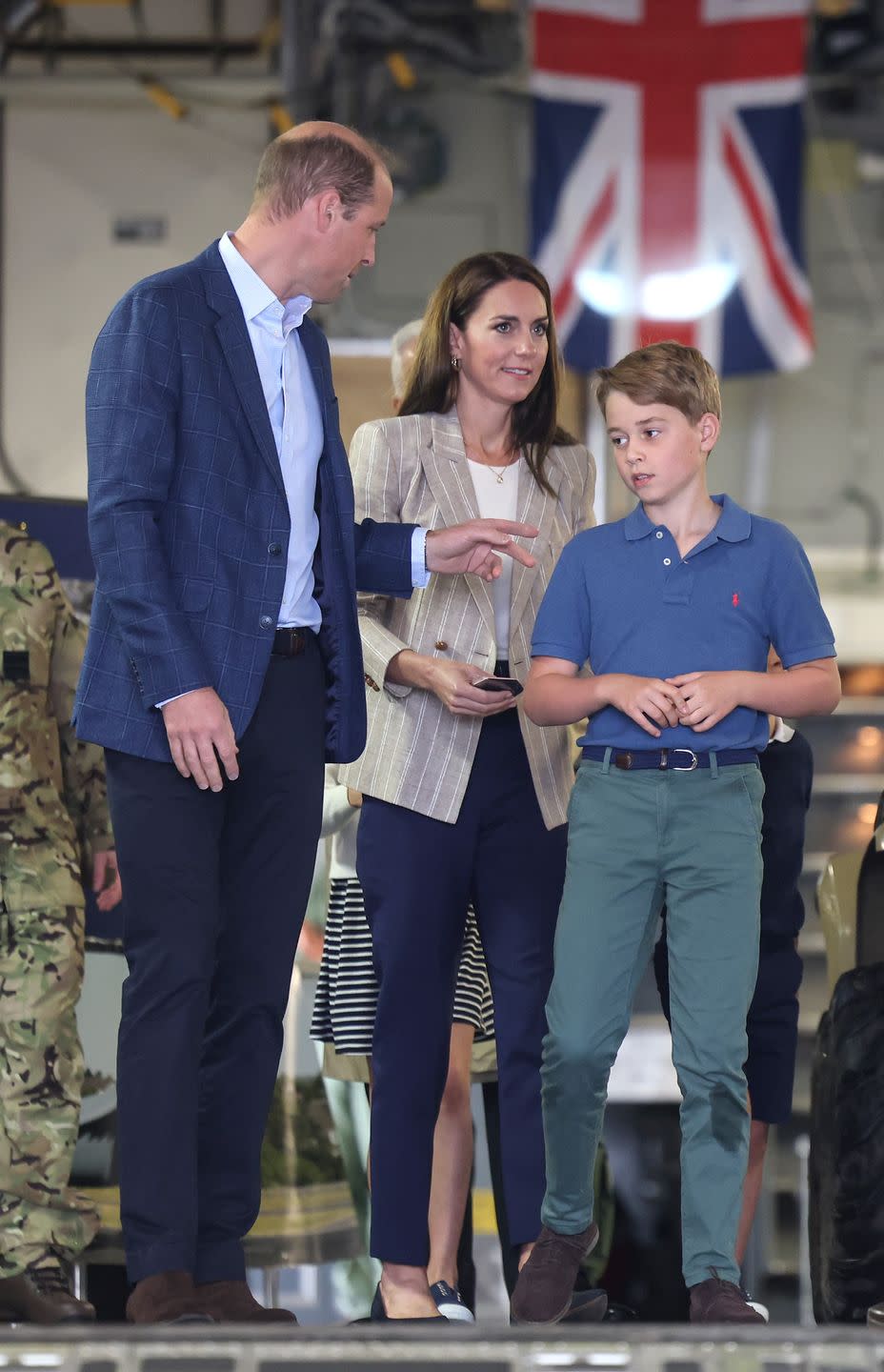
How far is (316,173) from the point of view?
249 centimetres

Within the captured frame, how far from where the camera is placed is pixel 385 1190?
8.81 ft

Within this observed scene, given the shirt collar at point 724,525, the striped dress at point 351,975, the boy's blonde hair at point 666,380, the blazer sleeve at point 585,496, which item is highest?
the boy's blonde hair at point 666,380

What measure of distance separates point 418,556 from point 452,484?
0.21m

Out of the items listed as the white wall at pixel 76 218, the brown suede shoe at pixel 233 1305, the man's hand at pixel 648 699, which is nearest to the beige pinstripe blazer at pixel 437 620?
the man's hand at pixel 648 699

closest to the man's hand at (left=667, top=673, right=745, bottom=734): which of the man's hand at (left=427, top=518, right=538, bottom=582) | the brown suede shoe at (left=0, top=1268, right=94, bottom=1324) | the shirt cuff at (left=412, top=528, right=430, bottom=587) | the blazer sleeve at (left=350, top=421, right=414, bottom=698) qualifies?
the man's hand at (left=427, top=518, right=538, bottom=582)

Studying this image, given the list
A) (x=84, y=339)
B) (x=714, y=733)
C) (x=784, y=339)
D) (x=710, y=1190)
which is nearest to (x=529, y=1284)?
(x=710, y=1190)

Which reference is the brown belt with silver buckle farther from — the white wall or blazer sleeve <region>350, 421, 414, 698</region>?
the white wall

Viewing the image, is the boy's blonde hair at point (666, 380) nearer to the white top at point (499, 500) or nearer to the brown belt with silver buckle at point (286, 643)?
the white top at point (499, 500)

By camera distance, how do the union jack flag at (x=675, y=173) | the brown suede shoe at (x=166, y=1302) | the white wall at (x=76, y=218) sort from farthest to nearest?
the white wall at (x=76, y=218) < the union jack flag at (x=675, y=173) < the brown suede shoe at (x=166, y=1302)

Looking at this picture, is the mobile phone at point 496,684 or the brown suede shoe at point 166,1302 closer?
the brown suede shoe at point 166,1302

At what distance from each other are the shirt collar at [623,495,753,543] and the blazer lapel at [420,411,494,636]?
31cm

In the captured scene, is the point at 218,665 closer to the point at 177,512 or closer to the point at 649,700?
the point at 177,512

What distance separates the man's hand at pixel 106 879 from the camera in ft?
10.6

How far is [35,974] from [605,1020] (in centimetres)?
97
